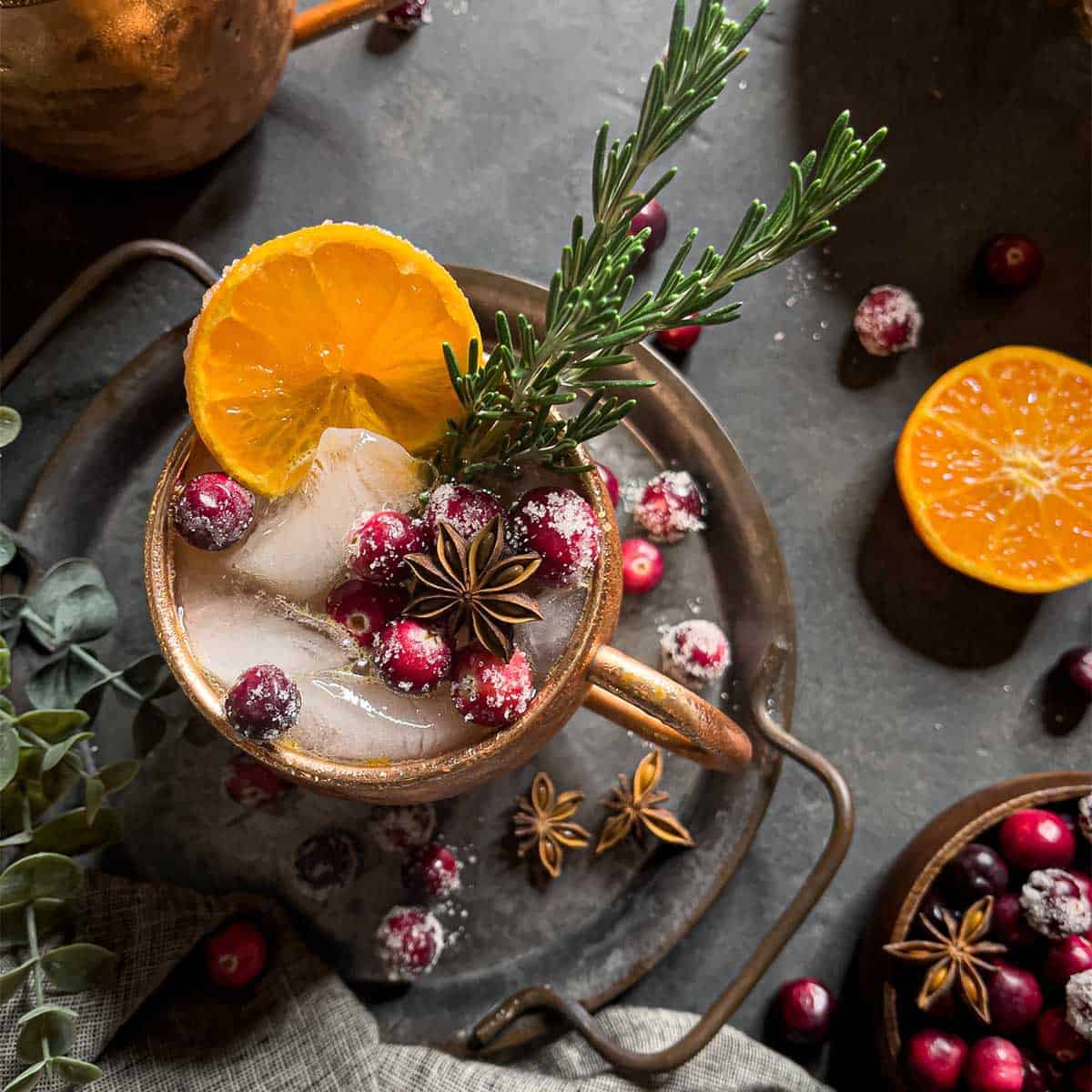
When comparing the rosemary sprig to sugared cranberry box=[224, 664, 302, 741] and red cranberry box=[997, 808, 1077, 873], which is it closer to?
sugared cranberry box=[224, 664, 302, 741]

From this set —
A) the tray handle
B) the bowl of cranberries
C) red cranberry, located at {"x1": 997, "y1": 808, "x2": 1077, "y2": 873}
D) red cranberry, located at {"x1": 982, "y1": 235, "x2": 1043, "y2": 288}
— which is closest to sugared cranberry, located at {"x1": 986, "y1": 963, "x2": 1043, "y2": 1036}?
the bowl of cranberries

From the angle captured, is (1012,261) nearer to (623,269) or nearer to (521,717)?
(623,269)

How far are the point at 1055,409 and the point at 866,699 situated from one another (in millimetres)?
385

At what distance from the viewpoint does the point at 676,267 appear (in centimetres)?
82

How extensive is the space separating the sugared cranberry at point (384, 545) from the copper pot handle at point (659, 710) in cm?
17

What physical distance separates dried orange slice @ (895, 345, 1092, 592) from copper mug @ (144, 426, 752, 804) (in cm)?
47

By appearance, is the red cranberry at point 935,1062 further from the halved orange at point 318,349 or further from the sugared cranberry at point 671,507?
the halved orange at point 318,349

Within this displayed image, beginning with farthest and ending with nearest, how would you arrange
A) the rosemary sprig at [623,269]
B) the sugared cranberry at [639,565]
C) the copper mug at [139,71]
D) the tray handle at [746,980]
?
the sugared cranberry at [639,565] < the tray handle at [746,980] < the copper mug at [139,71] < the rosemary sprig at [623,269]

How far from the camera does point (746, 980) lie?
1.08 meters

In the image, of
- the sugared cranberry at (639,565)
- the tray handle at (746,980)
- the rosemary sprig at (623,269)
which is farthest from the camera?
the sugared cranberry at (639,565)

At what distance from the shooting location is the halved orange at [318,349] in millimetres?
843

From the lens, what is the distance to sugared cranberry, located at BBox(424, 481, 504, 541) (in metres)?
0.85

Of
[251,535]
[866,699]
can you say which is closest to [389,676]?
[251,535]

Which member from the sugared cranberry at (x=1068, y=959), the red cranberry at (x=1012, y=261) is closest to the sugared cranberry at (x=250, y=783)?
the sugared cranberry at (x=1068, y=959)
